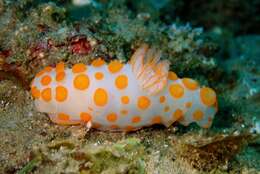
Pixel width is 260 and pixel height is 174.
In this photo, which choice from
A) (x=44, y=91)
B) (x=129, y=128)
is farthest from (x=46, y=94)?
(x=129, y=128)

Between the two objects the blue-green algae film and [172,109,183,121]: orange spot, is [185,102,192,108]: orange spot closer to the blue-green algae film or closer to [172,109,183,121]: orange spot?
[172,109,183,121]: orange spot

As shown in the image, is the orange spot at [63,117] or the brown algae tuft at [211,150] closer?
the brown algae tuft at [211,150]

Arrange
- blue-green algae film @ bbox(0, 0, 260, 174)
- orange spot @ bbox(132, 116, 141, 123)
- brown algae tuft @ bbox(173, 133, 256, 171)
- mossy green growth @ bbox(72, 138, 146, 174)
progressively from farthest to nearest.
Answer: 1. orange spot @ bbox(132, 116, 141, 123)
2. brown algae tuft @ bbox(173, 133, 256, 171)
3. blue-green algae film @ bbox(0, 0, 260, 174)
4. mossy green growth @ bbox(72, 138, 146, 174)

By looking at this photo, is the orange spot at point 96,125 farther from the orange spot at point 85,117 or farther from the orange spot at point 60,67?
the orange spot at point 60,67

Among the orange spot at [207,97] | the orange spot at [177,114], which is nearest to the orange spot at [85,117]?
the orange spot at [177,114]

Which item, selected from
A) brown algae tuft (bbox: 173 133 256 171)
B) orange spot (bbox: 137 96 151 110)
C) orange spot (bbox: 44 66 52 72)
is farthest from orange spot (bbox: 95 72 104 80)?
brown algae tuft (bbox: 173 133 256 171)

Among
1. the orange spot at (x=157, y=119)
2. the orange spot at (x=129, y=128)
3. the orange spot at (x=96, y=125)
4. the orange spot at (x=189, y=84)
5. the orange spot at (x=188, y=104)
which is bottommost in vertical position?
the orange spot at (x=129, y=128)

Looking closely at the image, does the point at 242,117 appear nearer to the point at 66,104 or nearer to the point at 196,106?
the point at 196,106
